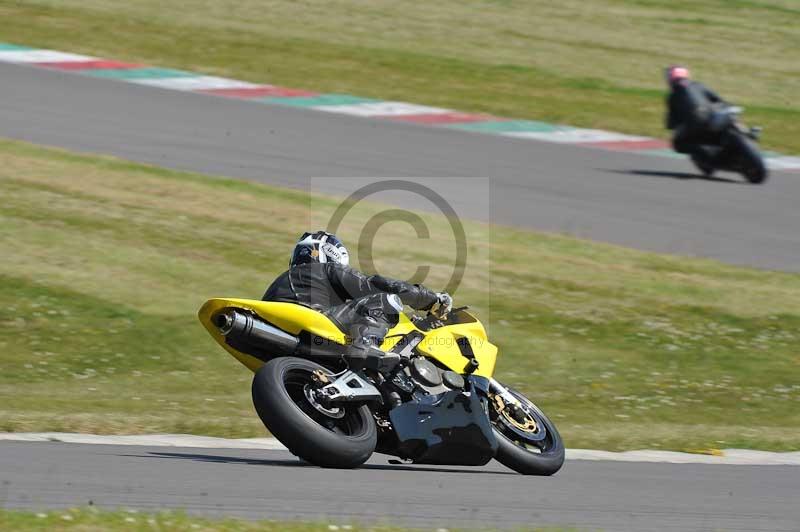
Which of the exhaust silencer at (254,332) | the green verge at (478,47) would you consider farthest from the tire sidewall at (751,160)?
the exhaust silencer at (254,332)

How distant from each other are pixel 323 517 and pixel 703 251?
37.2 feet

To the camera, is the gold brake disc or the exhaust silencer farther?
the gold brake disc

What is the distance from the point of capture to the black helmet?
8531mm

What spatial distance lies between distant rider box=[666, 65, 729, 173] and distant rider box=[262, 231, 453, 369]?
40.8 feet

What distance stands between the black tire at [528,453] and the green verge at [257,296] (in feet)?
5.57

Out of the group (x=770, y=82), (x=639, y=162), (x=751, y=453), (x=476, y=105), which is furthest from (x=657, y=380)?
(x=770, y=82)

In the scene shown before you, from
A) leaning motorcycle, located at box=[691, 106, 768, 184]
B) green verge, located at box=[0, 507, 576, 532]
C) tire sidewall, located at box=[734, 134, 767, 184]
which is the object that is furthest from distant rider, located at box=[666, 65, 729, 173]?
green verge, located at box=[0, 507, 576, 532]

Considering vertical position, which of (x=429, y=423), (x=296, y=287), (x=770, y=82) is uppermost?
(x=296, y=287)

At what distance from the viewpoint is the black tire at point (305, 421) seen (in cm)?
732

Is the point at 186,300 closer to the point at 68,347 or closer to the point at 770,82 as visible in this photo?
the point at 68,347

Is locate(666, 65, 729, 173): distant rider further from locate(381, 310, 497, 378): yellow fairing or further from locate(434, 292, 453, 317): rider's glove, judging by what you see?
locate(434, 292, 453, 317): rider's glove

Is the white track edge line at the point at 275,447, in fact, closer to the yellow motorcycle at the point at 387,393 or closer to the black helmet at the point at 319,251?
the yellow motorcycle at the point at 387,393

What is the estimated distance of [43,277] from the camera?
13.8 m

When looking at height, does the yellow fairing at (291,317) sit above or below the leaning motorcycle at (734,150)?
above
